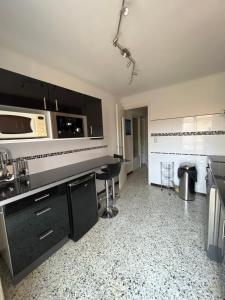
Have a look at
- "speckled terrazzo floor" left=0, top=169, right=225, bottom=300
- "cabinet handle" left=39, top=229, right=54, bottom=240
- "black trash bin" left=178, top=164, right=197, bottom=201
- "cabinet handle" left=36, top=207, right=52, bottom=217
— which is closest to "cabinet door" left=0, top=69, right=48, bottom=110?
"cabinet handle" left=36, top=207, right=52, bottom=217

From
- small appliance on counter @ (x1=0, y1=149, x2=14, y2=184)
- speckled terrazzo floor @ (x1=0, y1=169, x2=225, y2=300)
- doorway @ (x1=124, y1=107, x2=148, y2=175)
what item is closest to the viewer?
speckled terrazzo floor @ (x1=0, y1=169, x2=225, y2=300)

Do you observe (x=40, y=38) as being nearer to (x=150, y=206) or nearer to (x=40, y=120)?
(x=40, y=120)

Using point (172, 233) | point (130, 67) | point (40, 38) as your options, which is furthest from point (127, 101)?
point (172, 233)

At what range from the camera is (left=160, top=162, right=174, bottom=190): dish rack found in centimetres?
341

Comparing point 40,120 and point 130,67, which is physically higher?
point 130,67

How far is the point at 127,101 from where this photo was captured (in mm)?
3957

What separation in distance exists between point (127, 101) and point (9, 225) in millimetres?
3601

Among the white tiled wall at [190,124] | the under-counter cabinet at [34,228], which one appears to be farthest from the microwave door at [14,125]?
the white tiled wall at [190,124]

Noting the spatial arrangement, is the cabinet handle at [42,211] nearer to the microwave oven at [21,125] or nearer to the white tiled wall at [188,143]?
the microwave oven at [21,125]

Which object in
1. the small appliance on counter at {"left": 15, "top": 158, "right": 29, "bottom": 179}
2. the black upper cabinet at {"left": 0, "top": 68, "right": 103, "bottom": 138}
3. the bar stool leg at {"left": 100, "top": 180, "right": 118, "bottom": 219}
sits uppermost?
the black upper cabinet at {"left": 0, "top": 68, "right": 103, "bottom": 138}

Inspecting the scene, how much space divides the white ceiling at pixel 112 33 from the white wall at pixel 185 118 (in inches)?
19.6

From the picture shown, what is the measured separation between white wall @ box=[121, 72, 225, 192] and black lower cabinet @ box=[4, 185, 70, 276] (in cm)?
256

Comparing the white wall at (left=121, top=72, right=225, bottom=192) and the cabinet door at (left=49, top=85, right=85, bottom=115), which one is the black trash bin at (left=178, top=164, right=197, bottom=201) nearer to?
the white wall at (left=121, top=72, right=225, bottom=192)

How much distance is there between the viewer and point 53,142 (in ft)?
7.62
